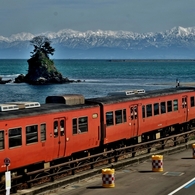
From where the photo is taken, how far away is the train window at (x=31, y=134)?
22125mm

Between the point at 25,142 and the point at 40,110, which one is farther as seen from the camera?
the point at 40,110

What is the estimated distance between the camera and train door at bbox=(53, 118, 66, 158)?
23.8 meters

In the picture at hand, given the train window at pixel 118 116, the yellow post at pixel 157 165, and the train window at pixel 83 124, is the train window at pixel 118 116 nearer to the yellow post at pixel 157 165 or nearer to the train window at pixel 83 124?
the train window at pixel 83 124

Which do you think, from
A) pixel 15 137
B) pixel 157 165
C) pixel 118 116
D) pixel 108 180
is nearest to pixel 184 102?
pixel 118 116

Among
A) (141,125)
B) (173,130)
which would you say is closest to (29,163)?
(141,125)

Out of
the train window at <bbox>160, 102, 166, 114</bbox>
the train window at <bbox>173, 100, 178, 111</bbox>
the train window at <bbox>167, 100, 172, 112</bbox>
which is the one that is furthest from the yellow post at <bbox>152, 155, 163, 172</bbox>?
the train window at <bbox>173, 100, 178, 111</bbox>

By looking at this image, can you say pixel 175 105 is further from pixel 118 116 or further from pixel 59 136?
pixel 59 136

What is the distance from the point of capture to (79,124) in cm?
2548

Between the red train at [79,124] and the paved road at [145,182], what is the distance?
2.24 metres

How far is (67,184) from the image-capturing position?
21297 millimetres

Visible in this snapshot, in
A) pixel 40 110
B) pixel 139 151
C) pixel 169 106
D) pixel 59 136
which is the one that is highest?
pixel 40 110

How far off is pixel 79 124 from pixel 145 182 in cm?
510

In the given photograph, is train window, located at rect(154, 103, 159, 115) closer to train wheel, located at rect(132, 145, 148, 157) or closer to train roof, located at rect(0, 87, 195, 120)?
train roof, located at rect(0, 87, 195, 120)

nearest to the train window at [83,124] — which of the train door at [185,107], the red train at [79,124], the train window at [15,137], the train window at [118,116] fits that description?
the red train at [79,124]
